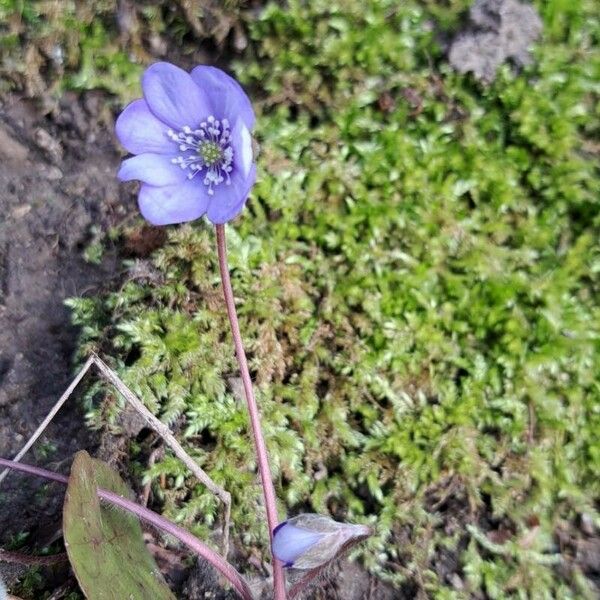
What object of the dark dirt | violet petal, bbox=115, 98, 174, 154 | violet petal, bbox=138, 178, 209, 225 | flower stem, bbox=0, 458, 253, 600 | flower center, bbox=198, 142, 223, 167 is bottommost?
flower stem, bbox=0, 458, 253, 600

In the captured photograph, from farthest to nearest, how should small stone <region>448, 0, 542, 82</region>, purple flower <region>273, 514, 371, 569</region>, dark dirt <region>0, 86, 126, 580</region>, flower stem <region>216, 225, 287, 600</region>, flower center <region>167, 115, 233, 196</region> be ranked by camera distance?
small stone <region>448, 0, 542, 82</region>, dark dirt <region>0, 86, 126, 580</region>, flower center <region>167, 115, 233, 196</region>, flower stem <region>216, 225, 287, 600</region>, purple flower <region>273, 514, 371, 569</region>

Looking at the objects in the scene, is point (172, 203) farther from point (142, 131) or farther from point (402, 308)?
point (402, 308)

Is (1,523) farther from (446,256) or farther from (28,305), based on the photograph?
(446,256)

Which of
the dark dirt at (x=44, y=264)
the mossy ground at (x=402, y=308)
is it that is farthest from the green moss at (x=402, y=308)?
the dark dirt at (x=44, y=264)

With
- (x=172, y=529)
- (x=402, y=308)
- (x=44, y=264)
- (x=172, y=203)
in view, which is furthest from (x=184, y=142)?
(x=172, y=529)

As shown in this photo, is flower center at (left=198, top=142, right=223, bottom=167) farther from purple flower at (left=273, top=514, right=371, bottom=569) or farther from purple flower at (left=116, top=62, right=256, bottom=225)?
purple flower at (left=273, top=514, right=371, bottom=569)

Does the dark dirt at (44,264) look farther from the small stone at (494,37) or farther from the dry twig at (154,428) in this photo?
the small stone at (494,37)

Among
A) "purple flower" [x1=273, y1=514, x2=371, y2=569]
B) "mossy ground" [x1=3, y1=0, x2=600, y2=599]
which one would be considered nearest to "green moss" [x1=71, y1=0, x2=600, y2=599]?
"mossy ground" [x1=3, y1=0, x2=600, y2=599]
